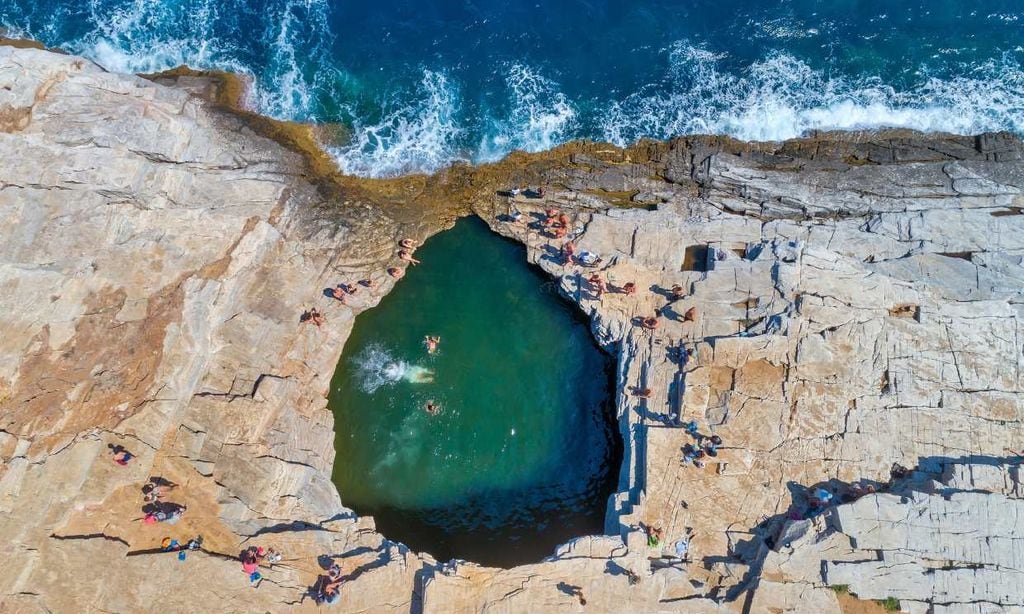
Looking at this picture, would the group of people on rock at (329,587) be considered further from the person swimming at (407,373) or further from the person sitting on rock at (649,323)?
the person sitting on rock at (649,323)

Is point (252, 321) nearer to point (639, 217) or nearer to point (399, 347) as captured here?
point (399, 347)

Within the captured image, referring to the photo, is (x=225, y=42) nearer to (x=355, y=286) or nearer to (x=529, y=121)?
(x=355, y=286)

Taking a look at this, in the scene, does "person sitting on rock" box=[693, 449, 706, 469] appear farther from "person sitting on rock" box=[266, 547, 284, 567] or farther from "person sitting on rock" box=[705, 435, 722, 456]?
"person sitting on rock" box=[266, 547, 284, 567]

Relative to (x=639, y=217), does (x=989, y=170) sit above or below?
above

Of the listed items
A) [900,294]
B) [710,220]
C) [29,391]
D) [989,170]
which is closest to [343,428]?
[29,391]

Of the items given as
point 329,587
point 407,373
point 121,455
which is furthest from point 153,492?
point 407,373
